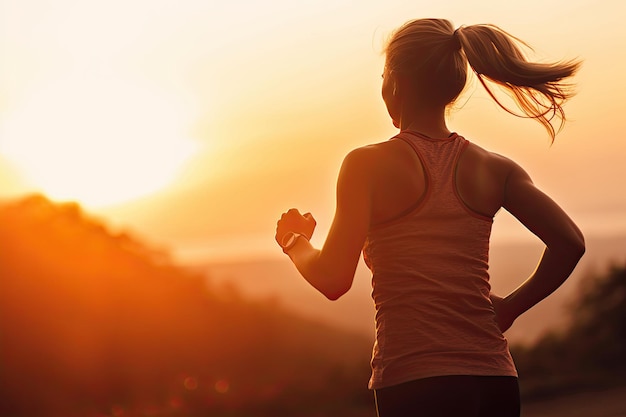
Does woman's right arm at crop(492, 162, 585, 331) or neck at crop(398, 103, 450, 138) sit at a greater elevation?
neck at crop(398, 103, 450, 138)

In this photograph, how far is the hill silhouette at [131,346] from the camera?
27.6 feet

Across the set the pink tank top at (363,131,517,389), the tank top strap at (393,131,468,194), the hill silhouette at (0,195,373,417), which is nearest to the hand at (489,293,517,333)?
the pink tank top at (363,131,517,389)

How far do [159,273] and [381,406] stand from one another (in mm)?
8066

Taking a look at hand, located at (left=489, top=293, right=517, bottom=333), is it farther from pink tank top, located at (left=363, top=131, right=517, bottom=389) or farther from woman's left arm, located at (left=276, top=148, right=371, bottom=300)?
woman's left arm, located at (left=276, top=148, right=371, bottom=300)

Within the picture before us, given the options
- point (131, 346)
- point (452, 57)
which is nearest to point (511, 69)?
point (452, 57)

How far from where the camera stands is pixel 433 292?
2.06 metres

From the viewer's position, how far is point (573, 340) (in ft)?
35.5

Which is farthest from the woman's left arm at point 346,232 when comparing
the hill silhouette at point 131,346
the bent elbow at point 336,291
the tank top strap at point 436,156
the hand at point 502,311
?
the hill silhouette at point 131,346

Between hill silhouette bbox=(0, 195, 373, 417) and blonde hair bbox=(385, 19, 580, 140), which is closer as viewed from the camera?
blonde hair bbox=(385, 19, 580, 140)

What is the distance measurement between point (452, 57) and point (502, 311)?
590mm

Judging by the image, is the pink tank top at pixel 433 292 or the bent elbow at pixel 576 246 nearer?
the pink tank top at pixel 433 292

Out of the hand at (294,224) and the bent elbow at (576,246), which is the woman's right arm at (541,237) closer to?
the bent elbow at (576,246)

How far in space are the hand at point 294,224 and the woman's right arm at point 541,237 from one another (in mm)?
448

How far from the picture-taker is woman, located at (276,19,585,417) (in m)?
2.05
